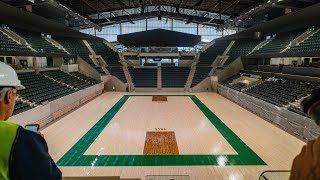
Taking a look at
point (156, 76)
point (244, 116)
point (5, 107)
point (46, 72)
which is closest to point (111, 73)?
point (156, 76)

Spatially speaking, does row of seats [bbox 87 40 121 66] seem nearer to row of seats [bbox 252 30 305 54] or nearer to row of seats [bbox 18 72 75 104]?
row of seats [bbox 18 72 75 104]

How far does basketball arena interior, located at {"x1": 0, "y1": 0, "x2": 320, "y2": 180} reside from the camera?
7453 mm

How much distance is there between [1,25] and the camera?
17891 mm

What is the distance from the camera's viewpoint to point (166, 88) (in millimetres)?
23297

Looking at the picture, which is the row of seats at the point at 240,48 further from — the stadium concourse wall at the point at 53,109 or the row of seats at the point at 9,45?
the row of seats at the point at 9,45

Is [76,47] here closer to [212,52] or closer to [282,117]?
[212,52]

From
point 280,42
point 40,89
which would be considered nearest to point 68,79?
point 40,89

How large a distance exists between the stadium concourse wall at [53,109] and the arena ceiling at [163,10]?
19.8ft

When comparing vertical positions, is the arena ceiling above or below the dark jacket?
above

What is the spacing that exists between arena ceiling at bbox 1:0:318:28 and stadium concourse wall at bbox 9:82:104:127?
6.03 meters

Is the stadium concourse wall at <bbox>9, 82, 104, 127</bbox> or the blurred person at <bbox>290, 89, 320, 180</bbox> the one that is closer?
the blurred person at <bbox>290, 89, 320, 180</bbox>

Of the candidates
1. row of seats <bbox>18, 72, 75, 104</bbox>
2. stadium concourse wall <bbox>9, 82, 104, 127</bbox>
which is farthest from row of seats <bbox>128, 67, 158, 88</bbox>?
Answer: row of seats <bbox>18, 72, 75, 104</bbox>

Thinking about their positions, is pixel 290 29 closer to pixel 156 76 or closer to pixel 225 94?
pixel 225 94

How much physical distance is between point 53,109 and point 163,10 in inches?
855
